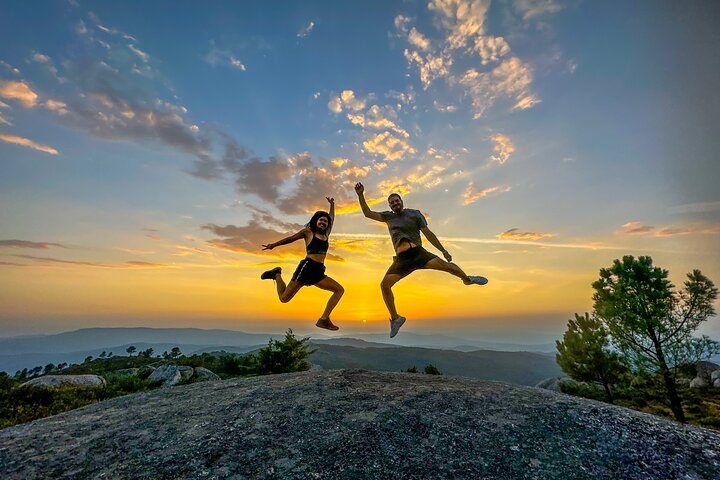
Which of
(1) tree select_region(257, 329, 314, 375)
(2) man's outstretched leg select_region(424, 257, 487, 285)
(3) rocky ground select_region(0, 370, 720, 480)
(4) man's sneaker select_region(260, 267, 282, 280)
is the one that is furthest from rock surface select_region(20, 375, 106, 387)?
(2) man's outstretched leg select_region(424, 257, 487, 285)

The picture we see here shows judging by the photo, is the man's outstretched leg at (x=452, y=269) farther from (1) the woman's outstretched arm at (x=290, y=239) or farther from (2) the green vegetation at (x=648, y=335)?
(2) the green vegetation at (x=648, y=335)

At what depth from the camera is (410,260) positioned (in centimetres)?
830

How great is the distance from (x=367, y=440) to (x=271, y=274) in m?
5.39

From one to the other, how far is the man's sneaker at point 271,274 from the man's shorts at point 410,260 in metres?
3.32

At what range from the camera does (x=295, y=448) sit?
480cm

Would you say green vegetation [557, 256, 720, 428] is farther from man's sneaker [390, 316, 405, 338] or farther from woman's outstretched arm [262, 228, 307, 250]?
woman's outstretched arm [262, 228, 307, 250]

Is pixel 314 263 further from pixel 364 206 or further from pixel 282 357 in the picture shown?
pixel 282 357

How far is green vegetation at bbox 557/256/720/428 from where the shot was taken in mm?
16891

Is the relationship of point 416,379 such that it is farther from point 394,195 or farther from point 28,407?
point 28,407

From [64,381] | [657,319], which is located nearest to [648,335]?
[657,319]

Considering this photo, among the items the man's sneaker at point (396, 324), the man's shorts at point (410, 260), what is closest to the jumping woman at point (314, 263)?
the man's sneaker at point (396, 324)

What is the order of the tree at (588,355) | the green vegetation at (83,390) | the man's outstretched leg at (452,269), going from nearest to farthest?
1. the man's outstretched leg at (452,269)
2. the green vegetation at (83,390)
3. the tree at (588,355)

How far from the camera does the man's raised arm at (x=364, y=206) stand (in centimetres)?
839

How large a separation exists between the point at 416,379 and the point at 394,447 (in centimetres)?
385
